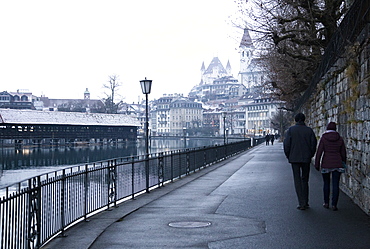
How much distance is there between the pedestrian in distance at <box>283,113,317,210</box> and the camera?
11.3 metres

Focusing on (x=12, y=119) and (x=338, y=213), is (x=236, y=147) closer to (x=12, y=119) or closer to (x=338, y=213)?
(x=338, y=213)

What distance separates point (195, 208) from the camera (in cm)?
1216

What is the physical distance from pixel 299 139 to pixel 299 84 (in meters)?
21.7

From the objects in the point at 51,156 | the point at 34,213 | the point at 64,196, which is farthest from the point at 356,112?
the point at 51,156

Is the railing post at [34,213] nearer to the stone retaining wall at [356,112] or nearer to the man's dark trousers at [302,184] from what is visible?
the man's dark trousers at [302,184]

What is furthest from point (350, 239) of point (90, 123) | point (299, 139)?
point (90, 123)

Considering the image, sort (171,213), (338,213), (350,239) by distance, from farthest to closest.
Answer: (171,213) → (338,213) → (350,239)

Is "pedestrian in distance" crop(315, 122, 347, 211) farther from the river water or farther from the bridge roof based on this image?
the bridge roof

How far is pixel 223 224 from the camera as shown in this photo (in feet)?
32.6

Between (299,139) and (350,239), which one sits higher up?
(299,139)

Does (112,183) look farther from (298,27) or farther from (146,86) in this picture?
(298,27)

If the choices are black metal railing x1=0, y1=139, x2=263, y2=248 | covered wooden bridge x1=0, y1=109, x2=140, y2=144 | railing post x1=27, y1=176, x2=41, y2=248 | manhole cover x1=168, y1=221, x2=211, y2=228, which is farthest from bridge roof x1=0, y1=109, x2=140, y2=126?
railing post x1=27, y1=176, x2=41, y2=248

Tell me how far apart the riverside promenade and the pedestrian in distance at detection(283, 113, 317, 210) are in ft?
1.26

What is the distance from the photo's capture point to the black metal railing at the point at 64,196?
709 centimetres
